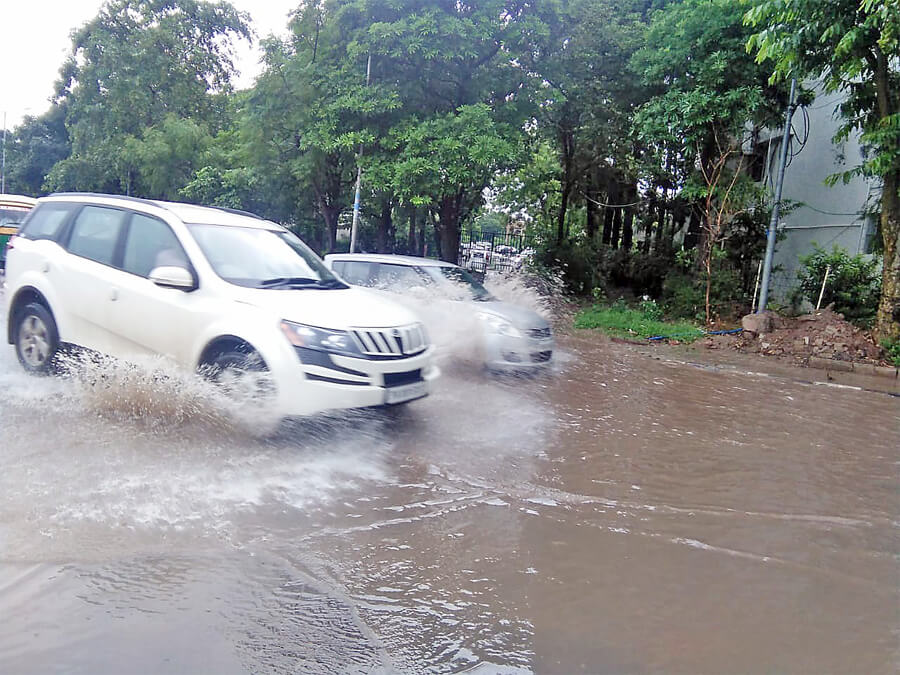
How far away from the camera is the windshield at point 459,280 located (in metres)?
8.91

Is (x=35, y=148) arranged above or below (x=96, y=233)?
above

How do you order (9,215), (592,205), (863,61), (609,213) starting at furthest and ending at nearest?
(609,213), (592,205), (9,215), (863,61)

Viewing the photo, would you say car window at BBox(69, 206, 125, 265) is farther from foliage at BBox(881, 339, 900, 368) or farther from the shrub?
foliage at BBox(881, 339, 900, 368)

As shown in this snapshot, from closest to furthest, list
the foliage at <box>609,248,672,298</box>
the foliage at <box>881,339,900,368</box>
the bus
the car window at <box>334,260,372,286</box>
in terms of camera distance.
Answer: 1. the car window at <box>334,260,372,286</box>
2. the foliage at <box>881,339,900,368</box>
3. the bus
4. the foliage at <box>609,248,672,298</box>

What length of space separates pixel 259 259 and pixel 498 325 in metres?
3.31

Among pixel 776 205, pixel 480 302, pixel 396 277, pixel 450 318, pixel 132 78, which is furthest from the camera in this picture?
pixel 132 78

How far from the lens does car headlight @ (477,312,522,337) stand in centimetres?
816

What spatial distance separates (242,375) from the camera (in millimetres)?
4996

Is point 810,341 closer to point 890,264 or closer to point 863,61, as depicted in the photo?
point 890,264

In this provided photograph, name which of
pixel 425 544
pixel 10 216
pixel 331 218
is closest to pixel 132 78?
pixel 331 218

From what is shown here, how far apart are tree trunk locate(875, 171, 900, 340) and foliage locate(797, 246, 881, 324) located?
1290mm

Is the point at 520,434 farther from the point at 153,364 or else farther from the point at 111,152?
the point at 111,152

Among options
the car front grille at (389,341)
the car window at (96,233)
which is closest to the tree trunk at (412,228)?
the car window at (96,233)

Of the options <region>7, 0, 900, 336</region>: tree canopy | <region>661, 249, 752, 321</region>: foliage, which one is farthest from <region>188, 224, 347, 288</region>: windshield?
<region>661, 249, 752, 321</region>: foliage
